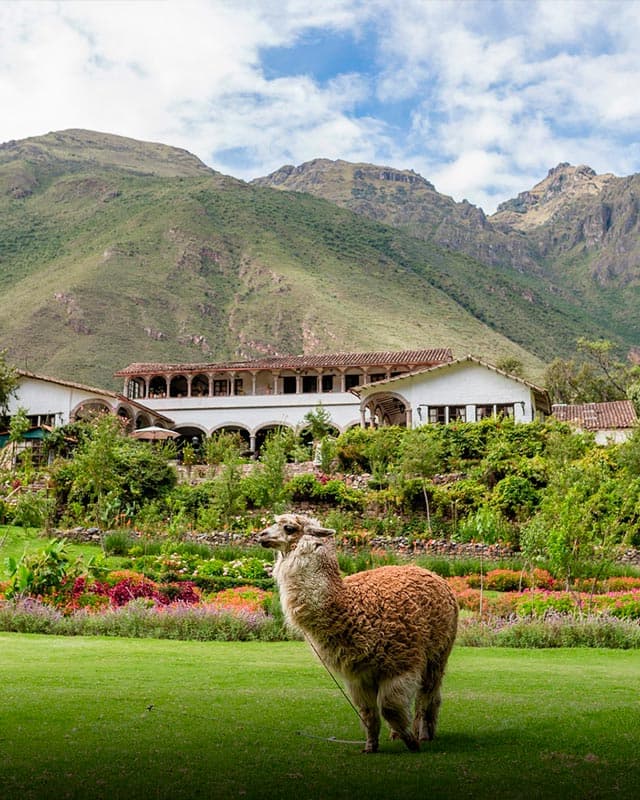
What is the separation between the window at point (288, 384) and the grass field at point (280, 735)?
4404 cm

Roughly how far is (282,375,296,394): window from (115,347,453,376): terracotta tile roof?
116cm

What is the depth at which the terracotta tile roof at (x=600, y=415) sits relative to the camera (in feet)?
133

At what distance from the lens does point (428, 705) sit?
713 centimetres

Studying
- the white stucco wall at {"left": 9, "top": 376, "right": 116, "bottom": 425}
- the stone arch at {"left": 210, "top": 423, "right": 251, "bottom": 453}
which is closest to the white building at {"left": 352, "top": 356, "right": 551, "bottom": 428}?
the stone arch at {"left": 210, "top": 423, "right": 251, "bottom": 453}

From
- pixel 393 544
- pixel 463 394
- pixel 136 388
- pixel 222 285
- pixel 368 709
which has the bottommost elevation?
pixel 393 544

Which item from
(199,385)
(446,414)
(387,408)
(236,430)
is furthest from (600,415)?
(199,385)

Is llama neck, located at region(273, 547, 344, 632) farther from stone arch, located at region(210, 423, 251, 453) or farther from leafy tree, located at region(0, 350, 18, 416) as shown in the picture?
stone arch, located at region(210, 423, 251, 453)

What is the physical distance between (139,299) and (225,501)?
73.1 metres

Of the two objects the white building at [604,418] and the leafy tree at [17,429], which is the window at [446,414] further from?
the leafy tree at [17,429]

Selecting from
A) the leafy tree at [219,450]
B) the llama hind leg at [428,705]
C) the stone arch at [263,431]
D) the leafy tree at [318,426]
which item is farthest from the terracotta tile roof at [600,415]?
the llama hind leg at [428,705]

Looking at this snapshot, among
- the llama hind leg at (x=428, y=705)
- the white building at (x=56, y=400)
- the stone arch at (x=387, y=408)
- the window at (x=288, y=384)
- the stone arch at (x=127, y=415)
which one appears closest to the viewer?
the llama hind leg at (x=428, y=705)

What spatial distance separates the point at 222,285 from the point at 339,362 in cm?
6196

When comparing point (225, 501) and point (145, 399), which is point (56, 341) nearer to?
point (145, 399)

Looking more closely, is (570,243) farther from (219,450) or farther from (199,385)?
(219,450)
